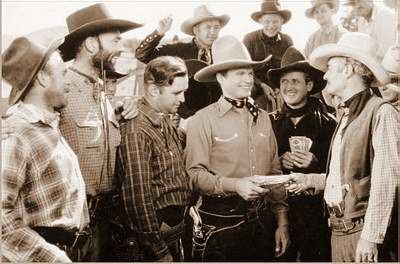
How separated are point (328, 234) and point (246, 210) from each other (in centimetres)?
51

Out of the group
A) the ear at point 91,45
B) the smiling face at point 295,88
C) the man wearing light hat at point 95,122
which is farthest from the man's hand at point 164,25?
the smiling face at point 295,88

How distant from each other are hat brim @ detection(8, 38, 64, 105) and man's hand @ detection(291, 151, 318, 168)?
151cm

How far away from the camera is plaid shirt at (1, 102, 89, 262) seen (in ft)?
9.30

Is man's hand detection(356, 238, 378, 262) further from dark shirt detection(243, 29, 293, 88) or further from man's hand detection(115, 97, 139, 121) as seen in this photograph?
man's hand detection(115, 97, 139, 121)

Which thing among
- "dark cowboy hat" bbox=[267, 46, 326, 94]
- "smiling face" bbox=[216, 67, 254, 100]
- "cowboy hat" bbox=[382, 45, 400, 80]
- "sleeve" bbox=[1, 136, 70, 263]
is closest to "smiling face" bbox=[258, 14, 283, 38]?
"dark cowboy hat" bbox=[267, 46, 326, 94]

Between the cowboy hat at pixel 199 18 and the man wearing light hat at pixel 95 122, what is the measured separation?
43 centimetres

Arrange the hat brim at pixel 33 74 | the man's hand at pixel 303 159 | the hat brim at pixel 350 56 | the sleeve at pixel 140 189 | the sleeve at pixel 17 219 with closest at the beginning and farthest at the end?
the sleeve at pixel 17 219 → the hat brim at pixel 33 74 → the sleeve at pixel 140 189 → the hat brim at pixel 350 56 → the man's hand at pixel 303 159

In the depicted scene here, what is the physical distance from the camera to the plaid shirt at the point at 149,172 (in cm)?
305

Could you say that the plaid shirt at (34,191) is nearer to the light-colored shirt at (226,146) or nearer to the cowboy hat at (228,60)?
the light-colored shirt at (226,146)

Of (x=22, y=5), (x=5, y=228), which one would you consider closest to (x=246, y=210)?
(x=5, y=228)

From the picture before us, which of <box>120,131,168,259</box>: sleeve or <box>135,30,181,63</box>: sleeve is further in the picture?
<box>135,30,181,63</box>: sleeve

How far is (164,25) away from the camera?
3.27 m

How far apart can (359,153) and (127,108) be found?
136 centimetres

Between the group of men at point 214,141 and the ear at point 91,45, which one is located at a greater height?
the ear at point 91,45
